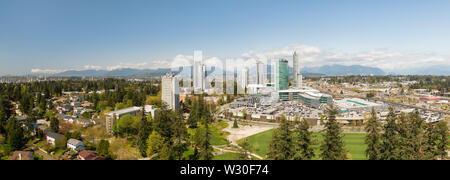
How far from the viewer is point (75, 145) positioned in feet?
36.4

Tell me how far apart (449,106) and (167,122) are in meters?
33.2

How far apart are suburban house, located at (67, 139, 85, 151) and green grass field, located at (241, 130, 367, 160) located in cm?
879

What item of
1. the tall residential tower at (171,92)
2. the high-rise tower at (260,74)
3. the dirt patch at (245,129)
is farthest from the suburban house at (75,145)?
the high-rise tower at (260,74)

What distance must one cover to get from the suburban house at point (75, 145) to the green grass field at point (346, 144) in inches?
346

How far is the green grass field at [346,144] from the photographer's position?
36.1 ft

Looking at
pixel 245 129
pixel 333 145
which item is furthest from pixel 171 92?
pixel 333 145

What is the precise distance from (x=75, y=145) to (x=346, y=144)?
47.4ft

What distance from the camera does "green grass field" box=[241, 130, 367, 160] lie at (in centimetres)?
1101

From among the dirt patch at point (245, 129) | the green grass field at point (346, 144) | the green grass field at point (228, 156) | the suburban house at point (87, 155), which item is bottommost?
the green grass field at point (228, 156)

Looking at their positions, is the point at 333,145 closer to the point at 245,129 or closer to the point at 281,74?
the point at 245,129

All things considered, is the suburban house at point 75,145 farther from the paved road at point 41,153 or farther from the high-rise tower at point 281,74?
the high-rise tower at point 281,74

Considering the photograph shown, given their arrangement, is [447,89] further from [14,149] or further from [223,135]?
[14,149]

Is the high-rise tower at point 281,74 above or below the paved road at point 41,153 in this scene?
above

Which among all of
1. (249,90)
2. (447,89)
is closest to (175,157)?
(249,90)
